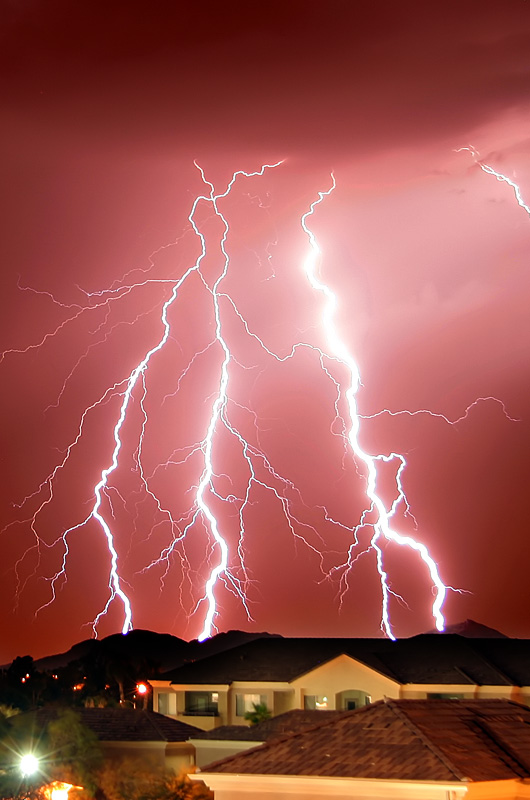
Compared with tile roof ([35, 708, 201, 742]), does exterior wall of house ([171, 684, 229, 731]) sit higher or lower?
higher

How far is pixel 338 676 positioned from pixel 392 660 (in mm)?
2409

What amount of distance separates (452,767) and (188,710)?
96.7ft

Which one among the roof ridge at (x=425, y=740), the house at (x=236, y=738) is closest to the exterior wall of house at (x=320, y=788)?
the roof ridge at (x=425, y=740)

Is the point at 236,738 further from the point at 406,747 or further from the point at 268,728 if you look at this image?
the point at 406,747

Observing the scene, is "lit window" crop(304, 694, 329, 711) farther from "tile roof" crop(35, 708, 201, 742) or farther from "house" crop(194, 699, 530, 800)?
"house" crop(194, 699, 530, 800)

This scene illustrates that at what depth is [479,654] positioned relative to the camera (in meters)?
37.6

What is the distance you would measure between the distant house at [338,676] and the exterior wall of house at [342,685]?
0.03 metres

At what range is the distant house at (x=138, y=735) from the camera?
92.0ft

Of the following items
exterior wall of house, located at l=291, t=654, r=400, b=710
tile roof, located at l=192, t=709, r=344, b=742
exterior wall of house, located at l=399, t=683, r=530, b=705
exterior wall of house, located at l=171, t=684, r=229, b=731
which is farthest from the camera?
exterior wall of house, located at l=171, t=684, r=229, b=731

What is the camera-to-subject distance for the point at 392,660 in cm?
3794

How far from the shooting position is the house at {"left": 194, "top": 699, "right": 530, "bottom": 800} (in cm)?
1036

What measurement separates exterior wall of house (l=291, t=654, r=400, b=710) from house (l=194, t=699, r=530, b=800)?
24.0 meters

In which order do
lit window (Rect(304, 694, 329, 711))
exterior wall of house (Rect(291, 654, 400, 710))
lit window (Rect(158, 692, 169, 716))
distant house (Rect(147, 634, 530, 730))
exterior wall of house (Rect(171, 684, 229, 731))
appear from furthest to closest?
→ lit window (Rect(158, 692, 169, 716))
exterior wall of house (Rect(171, 684, 229, 731))
lit window (Rect(304, 694, 329, 711))
exterior wall of house (Rect(291, 654, 400, 710))
distant house (Rect(147, 634, 530, 730))

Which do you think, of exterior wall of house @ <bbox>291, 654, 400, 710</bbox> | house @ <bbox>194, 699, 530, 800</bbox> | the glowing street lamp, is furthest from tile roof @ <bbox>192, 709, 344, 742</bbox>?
house @ <bbox>194, 699, 530, 800</bbox>
